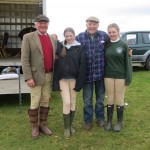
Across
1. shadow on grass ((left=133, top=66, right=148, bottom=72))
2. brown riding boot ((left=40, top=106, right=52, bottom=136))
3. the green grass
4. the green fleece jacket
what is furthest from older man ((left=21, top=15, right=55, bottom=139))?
shadow on grass ((left=133, top=66, right=148, bottom=72))

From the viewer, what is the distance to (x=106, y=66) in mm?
5207

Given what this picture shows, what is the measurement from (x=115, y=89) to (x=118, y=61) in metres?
0.45

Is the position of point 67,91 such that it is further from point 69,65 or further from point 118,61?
point 118,61

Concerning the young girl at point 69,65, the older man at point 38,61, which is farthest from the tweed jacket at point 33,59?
the young girl at point 69,65

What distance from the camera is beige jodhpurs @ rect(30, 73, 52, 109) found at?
16.3 ft

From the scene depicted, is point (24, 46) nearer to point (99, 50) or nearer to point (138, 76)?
point (99, 50)

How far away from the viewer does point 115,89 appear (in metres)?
5.27

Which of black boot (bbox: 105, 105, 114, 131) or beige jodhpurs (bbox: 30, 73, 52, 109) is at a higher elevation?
beige jodhpurs (bbox: 30, 73, 52, 109)

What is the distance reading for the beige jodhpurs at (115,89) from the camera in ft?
17.1

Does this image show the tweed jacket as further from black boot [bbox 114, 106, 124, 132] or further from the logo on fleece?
black boot [bbox 114, 106, 124, 132]

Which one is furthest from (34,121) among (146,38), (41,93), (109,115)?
(146,38)

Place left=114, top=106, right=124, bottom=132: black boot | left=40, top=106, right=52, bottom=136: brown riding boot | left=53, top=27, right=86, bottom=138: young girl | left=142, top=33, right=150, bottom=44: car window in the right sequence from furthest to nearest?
left=142, top=33, right=150, bottom=44: car window < left=114, top=106, right=124, bottom=132: black boot < left=40, top=106, right=52, bottom=136: brown riding boot < left=53, top=27, right=86, bottom=138: young girl

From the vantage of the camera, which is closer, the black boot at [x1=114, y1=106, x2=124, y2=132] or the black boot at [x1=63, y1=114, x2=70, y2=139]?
the black boot at [x1=63, y1=114, x2=70, y2=139]

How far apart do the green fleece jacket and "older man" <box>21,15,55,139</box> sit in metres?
0.87
